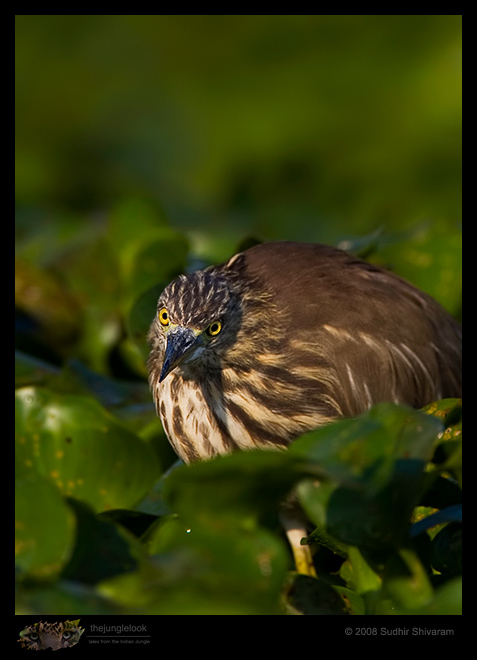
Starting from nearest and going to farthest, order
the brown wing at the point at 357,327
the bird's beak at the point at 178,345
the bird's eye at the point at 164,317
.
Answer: the bird's beak at the point at 178,345, the bird's eye at the point at 164,317, the brown wing at the point at 357,327

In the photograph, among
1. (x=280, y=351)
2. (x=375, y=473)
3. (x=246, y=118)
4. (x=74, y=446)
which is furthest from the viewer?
(x=246, y=118)

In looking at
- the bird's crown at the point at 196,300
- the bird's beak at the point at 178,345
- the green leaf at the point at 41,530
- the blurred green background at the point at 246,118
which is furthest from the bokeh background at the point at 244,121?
the green leaf at the point at 41,530

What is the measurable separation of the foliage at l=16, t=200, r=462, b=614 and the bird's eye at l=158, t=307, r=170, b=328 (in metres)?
0.33

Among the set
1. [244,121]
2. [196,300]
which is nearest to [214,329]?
[196,300]

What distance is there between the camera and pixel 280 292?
122 inches

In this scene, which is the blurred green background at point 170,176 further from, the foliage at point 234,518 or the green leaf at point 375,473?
the green leaf at point 375,473

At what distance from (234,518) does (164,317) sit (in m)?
0.96

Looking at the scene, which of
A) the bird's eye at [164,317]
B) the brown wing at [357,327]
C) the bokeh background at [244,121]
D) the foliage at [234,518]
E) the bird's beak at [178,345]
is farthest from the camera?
the bokeh background at [244,121]

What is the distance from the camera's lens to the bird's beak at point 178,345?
2764 mm

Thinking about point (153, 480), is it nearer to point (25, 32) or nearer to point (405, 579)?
point (405, 579)

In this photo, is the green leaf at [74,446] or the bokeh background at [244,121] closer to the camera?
the green leaf at [74,446]

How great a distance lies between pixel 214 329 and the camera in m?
2.95

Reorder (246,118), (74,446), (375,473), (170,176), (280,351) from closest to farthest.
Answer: (375,473) → (74,446) → (280,351) → (246,118) → (170,176)
